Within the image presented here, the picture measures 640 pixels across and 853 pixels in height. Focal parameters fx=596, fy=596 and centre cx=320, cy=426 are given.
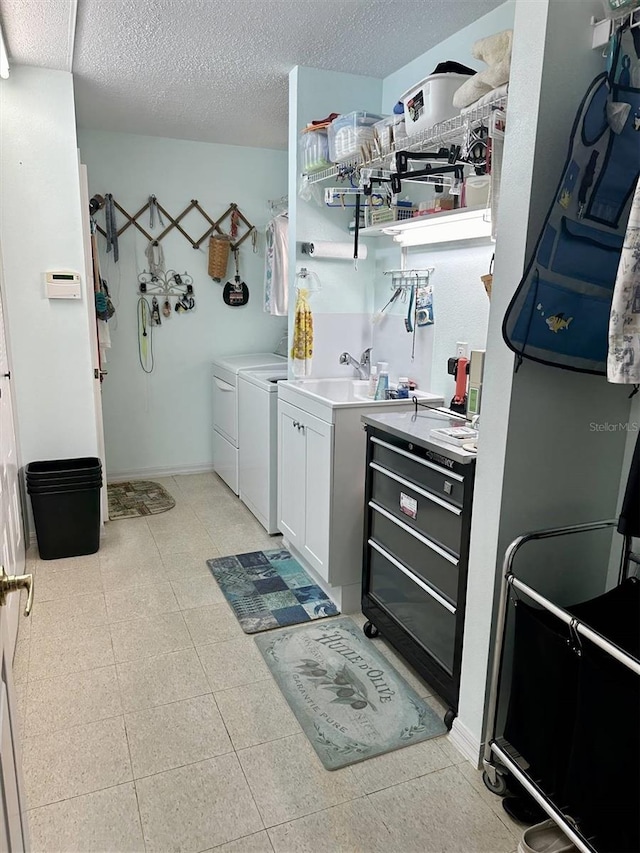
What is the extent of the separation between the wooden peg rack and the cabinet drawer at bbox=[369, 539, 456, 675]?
306 centimetres

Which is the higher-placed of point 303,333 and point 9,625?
point 303,333

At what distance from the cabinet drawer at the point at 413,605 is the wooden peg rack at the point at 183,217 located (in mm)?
3057

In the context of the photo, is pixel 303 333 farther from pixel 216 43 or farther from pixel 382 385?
pixel 216 43

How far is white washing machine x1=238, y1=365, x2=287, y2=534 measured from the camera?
3.41 meters

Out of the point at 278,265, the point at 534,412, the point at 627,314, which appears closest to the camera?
the point at 627,314

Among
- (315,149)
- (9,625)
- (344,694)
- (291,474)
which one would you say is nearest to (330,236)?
(315,149)

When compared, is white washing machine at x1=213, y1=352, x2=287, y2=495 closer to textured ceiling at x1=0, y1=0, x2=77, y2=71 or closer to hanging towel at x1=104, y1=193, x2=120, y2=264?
hanging towel at x1=104, y1=193, x2=120, y2=264

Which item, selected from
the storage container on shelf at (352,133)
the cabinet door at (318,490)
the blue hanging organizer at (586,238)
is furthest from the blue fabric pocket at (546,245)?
the storage container on shelf at (352,133)

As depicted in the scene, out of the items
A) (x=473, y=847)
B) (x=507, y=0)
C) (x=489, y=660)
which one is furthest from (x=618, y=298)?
(x=507, y=0)

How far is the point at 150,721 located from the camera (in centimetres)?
205

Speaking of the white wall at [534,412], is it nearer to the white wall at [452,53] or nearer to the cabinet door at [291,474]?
the white wall at [452,53]

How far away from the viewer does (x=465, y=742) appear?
6.29 feet

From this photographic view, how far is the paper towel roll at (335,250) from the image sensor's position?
3231 millimetres

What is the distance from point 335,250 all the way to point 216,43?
1.11m
